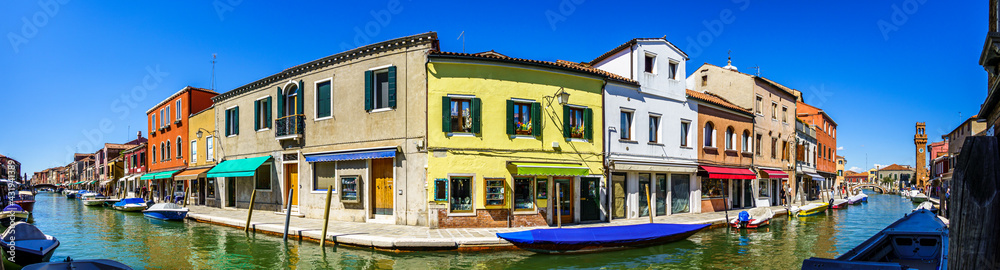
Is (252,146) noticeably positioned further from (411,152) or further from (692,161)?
(692,161)

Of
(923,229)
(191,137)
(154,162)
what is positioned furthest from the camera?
(154,162)

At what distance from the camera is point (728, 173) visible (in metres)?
22.8

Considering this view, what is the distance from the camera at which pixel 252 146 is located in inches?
896

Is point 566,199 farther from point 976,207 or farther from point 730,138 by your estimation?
point 976,207

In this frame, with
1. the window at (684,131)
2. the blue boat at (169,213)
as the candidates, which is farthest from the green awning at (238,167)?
the window at (684,131)

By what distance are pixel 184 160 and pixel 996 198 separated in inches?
1335

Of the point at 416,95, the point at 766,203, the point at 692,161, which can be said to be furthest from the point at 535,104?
the point at 766,203

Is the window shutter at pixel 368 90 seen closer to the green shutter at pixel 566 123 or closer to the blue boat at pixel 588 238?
the green shutter at pixel 566 123

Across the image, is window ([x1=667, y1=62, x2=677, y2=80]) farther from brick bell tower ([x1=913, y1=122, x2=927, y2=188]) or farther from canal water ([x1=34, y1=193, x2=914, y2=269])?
brick bell tower ([x1=913, y1=122, x2=927, y2=188])

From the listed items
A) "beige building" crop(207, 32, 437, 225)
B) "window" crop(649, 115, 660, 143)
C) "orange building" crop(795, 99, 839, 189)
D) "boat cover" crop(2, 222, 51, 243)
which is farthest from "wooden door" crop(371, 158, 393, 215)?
"orange building" crop(795, 99, 839, 189)

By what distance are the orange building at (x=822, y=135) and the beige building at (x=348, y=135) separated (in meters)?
30.3

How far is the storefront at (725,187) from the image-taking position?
2232 centimetres

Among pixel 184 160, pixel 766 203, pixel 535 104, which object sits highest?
pixel 535 104

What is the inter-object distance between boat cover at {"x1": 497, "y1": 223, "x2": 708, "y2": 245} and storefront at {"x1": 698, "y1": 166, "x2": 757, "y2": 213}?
916 centimetres
